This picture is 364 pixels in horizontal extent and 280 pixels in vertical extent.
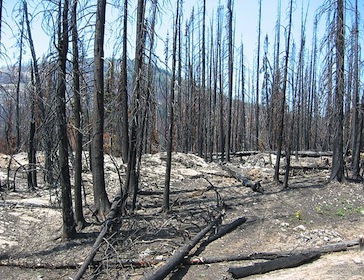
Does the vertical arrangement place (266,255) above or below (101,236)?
below

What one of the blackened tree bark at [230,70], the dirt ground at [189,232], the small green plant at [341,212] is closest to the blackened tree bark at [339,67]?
the dirt ground at [189,232]

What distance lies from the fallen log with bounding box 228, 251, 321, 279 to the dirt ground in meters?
0.10

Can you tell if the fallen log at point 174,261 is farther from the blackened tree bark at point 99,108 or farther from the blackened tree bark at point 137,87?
the blackened tree bark at point 99,108

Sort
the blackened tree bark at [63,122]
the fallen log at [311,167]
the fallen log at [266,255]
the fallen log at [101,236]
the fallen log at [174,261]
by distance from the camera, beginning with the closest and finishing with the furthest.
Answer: the fallen log at [174,261]
the fallen log at [101,236]
the fallen log at [266,255]
the blackened tree bark at [63,122]
the fallen log at [311,167]

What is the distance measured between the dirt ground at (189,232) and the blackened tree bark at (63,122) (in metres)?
0.27

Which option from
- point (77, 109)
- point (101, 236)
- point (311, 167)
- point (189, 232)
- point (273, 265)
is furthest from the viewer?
point (311, 167)

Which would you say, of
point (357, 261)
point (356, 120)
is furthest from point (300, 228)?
point (356, 120)

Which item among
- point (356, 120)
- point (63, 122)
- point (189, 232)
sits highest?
point (356, 120)

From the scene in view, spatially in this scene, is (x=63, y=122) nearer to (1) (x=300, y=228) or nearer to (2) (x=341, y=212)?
(1) (x=300, y=228)

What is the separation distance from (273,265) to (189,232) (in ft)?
8.57

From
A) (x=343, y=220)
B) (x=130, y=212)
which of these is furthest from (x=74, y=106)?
(x=343, y=220)

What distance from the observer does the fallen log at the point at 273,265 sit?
5859mm

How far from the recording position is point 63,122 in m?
7.50

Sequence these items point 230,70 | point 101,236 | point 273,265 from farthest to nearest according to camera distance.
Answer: point 230,70 < point 101,236 < point 273,265
